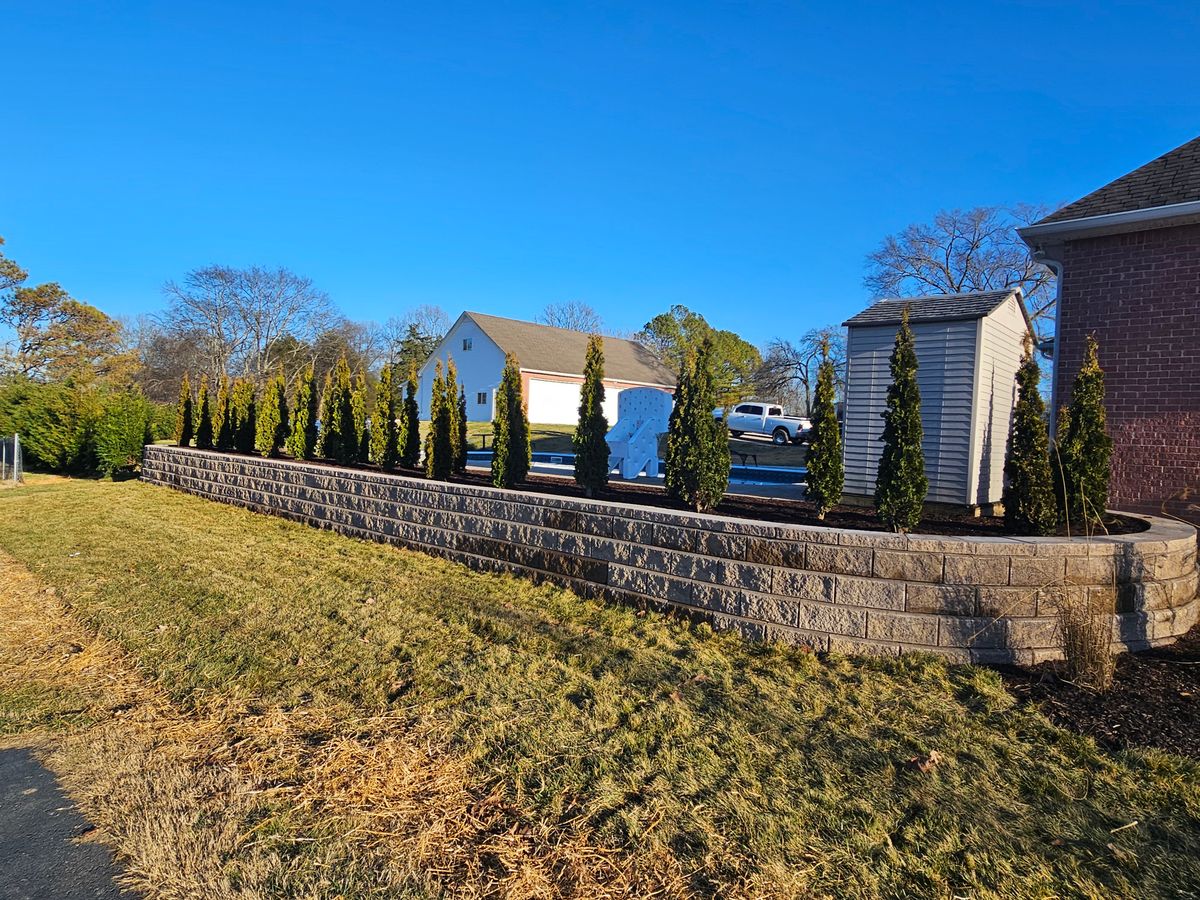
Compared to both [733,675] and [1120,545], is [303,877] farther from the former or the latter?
[1120,545]

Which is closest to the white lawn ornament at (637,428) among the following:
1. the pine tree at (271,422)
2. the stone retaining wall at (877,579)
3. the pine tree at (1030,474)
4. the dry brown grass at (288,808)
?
the stone retaining wall at (877,579)

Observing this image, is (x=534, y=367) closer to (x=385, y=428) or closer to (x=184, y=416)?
(x=184, y=416)

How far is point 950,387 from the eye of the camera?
741 cm

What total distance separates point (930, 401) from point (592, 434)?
153 inches

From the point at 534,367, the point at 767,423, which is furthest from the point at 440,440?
the point at 534,367

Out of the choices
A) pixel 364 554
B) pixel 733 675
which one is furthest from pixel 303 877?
pixel 364 554

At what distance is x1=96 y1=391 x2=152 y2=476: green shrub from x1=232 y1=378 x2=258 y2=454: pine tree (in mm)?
3671

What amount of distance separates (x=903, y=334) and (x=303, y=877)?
5.03 metres

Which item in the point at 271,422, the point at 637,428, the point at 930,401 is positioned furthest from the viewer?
the point at 271,422

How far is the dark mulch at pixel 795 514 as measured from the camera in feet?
17.4

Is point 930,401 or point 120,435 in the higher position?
point 930,401

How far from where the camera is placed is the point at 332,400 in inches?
427

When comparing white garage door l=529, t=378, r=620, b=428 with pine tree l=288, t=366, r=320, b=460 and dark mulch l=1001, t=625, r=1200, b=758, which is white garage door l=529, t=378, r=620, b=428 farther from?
dark mulch l=1001, t=625, r=1200, b=758

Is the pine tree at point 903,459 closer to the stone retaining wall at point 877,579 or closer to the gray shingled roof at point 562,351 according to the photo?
the stone retaining wall at point 877,579
